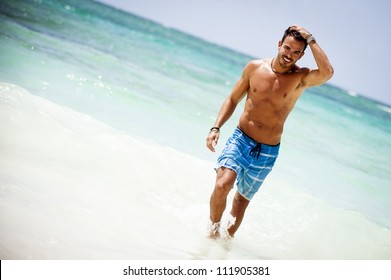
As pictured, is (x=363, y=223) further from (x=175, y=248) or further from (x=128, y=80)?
(x=128, y=80)

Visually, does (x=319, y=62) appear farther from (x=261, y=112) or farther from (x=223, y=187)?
(x=223, y=187)

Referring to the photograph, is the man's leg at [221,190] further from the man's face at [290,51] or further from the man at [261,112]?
the man's face at [290,51]

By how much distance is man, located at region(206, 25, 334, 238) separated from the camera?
2.95m

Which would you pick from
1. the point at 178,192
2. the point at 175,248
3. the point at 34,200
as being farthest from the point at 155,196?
the point at 34,200

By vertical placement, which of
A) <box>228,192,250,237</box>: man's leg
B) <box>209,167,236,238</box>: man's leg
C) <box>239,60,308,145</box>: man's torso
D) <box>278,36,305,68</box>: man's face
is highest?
<box>278,36,305,68</box>: man's face

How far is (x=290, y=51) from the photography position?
9.68 ft

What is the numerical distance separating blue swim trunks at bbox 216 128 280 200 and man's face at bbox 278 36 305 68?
0.70 meters

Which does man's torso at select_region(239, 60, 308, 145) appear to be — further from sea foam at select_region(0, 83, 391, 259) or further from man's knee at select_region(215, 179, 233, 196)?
sea foam at select_region(0, 83, 391, 259)

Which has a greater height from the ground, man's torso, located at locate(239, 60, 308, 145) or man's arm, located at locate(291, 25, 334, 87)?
man's arm, located at locate(291, 25, 334, 87)

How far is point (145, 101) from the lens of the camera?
772 cm

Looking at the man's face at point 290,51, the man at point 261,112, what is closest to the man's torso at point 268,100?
the man at point 261,112

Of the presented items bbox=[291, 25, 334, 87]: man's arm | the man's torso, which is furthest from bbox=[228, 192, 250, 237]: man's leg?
bbox=[291, 25, 334, 87]: man's arm

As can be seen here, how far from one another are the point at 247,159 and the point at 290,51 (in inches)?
38.1

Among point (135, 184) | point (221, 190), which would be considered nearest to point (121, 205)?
point (135, 184)
